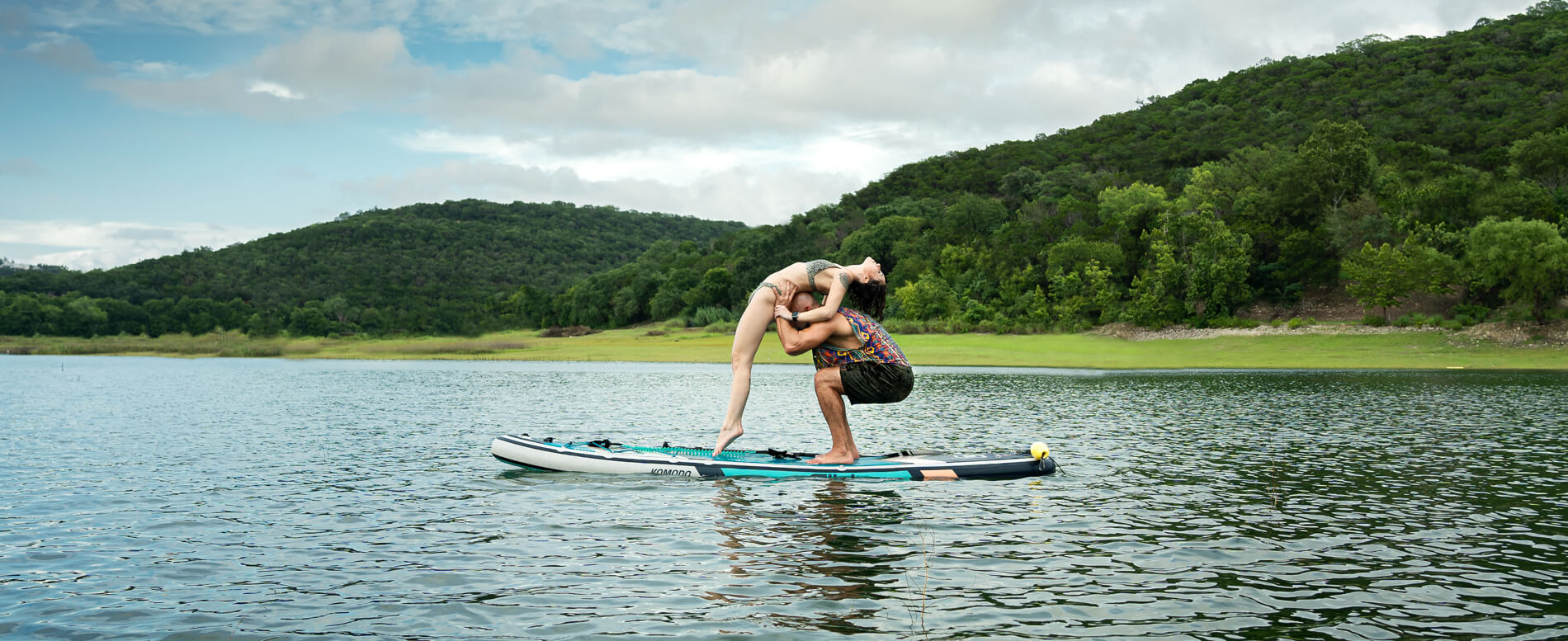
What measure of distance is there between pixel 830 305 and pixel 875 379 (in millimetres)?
1699

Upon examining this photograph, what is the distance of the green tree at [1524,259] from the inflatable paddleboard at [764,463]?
6973 centimetres

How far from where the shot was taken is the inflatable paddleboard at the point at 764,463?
17.7m

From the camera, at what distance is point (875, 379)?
1797 cm

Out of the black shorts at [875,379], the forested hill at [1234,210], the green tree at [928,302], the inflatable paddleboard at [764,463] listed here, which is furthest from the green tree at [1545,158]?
the black shorts at [875,379]

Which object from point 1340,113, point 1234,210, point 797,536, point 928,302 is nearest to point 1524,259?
point 1234,210

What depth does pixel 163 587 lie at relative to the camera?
1059 cm

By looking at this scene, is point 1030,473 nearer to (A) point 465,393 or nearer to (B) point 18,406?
(A) point 465,393

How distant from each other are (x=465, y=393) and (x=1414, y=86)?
145137 millimetres

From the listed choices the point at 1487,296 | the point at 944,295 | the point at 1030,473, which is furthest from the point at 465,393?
the point at 1487,296

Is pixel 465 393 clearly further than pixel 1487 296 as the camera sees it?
No

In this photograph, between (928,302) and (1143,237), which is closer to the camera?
(1143,237)

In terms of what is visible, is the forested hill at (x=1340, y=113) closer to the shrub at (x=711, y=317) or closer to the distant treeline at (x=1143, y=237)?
the distant treeline at (x=1143, y=237)

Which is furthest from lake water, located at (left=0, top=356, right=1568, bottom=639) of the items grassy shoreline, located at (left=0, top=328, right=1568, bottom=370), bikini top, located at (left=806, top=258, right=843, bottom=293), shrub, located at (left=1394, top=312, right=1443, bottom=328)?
shrub, located at (left=1394, top=312, right=1443, bottom=328)

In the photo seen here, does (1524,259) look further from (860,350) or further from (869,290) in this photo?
(860,350)
